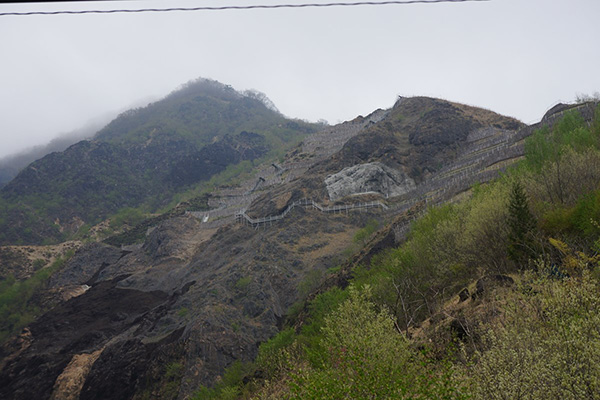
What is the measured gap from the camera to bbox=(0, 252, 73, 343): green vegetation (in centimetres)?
7388

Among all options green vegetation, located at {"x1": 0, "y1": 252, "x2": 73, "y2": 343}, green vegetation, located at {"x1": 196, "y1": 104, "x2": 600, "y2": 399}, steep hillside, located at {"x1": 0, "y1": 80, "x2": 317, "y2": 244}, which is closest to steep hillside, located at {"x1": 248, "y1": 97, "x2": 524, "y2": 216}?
green vegetation, located at {"x1": 196, "y1": 104, "x2": 600, "y2": 399}

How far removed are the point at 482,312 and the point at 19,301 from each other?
92.4 m

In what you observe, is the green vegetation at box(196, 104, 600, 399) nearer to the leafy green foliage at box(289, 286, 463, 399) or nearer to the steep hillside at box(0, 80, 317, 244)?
the leafy green foliage at box(289, 286, 463, 399)

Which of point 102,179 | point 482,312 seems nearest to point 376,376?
point 482,312

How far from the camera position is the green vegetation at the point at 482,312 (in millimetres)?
9281

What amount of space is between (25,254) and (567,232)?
114 metres

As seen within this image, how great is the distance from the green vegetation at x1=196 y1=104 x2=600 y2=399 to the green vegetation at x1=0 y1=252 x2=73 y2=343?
61103mm

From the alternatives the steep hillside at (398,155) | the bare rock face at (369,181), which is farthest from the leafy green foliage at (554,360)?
the bare rock face at (369,181)

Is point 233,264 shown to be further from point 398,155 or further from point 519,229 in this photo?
point 398,155

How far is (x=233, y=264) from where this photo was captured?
2277 inches

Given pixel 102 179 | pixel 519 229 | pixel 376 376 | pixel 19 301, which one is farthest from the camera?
pixel 102 179

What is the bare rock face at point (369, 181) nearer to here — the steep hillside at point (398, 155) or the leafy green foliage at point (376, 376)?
Result: the steep hillside at point (398, 155)

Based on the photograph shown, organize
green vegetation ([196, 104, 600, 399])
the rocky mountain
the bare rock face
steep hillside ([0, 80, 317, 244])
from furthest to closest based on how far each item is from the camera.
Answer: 1. steep hillside ([0, 80, 317, 244])
2. the bare rock face
3. the rocky mountain
4. green vegetation ([196, 104, 600, 399])

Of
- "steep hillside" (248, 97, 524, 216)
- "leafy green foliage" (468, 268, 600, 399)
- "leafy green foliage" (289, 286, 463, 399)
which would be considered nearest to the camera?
"leafy green foliage" (468, 268, 600, 399)
